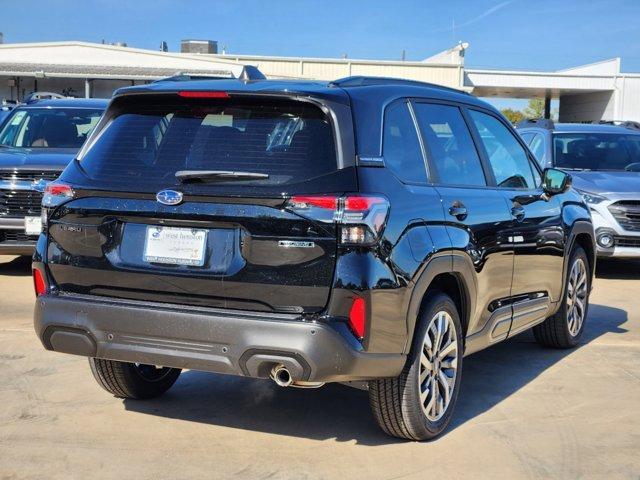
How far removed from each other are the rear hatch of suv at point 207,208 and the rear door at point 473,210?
38.4 inches

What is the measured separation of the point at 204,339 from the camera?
4.32 metres

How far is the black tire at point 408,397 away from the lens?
4.71 m

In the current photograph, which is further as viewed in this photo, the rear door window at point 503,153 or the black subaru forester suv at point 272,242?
the rear door window at point 503,153

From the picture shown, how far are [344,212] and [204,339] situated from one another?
86 cm

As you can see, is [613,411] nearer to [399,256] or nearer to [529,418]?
[529,418]

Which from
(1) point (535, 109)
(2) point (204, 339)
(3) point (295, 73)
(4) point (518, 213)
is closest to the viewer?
(2) point (204, 339)

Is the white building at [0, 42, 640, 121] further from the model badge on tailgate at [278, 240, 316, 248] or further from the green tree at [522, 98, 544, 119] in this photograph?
the green tree at [522, 98, 544, 119]

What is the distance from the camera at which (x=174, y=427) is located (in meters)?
5.19

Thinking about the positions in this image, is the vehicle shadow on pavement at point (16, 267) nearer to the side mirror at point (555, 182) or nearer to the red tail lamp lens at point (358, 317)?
the side mirror at point (555, 182)

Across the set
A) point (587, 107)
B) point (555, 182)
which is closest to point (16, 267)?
point (555, 182)

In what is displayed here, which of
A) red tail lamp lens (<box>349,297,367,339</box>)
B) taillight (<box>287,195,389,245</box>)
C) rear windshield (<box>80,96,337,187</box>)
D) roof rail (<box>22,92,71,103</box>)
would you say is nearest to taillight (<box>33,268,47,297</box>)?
rear windshield (<box>80,96,337,187</box>)

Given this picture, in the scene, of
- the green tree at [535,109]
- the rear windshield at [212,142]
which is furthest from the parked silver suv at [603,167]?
the green tree at [535,109]

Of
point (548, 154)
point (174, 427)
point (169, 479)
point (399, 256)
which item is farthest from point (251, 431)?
point (548, 154)

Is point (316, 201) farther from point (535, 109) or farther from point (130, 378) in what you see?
point (535, 109)
